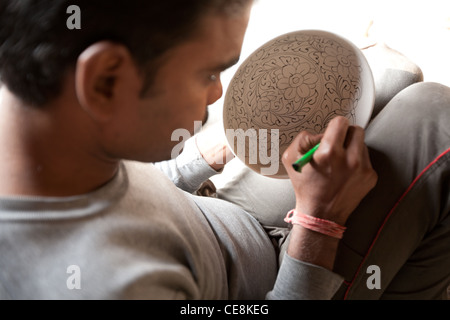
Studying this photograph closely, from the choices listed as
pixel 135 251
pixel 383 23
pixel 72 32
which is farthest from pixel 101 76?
pixel 383 23

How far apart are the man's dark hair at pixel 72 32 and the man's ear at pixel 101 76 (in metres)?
0.02

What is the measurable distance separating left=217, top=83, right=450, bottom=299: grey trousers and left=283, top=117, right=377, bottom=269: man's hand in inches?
1.9

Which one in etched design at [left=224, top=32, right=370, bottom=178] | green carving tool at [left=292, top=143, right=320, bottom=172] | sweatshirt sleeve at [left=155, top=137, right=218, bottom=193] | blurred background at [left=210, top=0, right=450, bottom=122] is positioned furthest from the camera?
blurred background at [left=210, top=0, right=450, bottom=122]

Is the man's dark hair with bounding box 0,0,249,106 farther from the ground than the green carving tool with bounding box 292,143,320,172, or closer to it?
farther from the ground

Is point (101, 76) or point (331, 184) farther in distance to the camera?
point (331, 184)

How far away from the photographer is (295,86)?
85 cm

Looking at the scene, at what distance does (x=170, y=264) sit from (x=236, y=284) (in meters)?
0.18

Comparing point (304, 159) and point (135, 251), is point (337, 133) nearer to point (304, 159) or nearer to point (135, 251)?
point (304, 159)

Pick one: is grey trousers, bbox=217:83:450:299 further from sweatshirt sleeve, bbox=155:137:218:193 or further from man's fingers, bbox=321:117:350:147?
sweatshirt sleeve, bbox=155:137:218:193

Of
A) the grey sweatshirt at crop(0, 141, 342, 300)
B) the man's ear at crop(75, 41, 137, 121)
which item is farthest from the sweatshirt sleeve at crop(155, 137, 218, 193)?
the man's ear at crop(75, 41, 137, 121)

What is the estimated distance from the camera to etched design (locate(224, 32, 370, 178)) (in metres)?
0.78

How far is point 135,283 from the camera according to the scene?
50cm

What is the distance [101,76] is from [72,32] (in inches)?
2.5

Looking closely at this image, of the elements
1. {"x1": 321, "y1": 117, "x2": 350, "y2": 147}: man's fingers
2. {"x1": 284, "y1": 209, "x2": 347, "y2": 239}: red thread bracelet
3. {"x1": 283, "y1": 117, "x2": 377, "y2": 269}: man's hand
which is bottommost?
{"x1": 284, "y1": 209, "x2": 347, "y2": 239}: red thread bracelet
